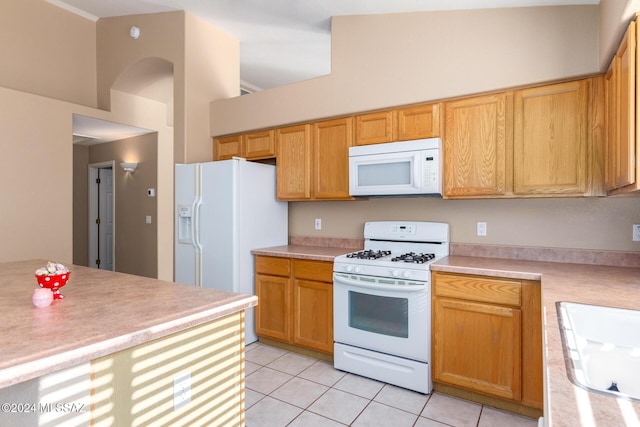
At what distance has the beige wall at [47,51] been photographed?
11.8ft

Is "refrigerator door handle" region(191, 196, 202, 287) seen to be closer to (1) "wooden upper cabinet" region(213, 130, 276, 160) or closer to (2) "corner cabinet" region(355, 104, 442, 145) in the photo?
(1) "wooden upper cabinet" region(213, 130, 276, 160)

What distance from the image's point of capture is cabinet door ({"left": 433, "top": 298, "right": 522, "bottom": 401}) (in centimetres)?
213

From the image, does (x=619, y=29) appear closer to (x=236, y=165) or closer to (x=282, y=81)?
(x=236, y=165)

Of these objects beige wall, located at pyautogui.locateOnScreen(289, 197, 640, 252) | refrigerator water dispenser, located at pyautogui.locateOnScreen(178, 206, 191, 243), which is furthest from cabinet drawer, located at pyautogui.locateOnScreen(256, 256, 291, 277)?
refrigerator water dispenser, located at pyautogui.locateOnScreen(178, 206, 191, 243)

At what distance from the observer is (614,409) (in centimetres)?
69

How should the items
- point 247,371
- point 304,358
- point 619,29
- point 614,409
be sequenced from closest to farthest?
point 614,409
point 619,29
point 247,371
point 304,358

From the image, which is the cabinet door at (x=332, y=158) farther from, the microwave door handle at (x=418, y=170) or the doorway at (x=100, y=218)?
the doorway at (x=100, y=218)

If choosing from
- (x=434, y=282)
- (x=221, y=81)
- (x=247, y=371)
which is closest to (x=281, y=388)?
(x=247, y=371)

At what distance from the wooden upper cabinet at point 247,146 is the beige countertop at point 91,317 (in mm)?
2050

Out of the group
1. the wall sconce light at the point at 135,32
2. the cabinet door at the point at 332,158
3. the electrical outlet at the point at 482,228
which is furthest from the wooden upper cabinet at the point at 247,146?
the electrical outlet at the point at 482,228

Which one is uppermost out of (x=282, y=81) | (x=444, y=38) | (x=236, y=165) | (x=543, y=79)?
(x=282, y=81)

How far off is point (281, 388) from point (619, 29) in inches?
114

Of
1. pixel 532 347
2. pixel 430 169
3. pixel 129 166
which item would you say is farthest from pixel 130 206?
pixel 532 347

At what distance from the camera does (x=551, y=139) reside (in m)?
2.29
